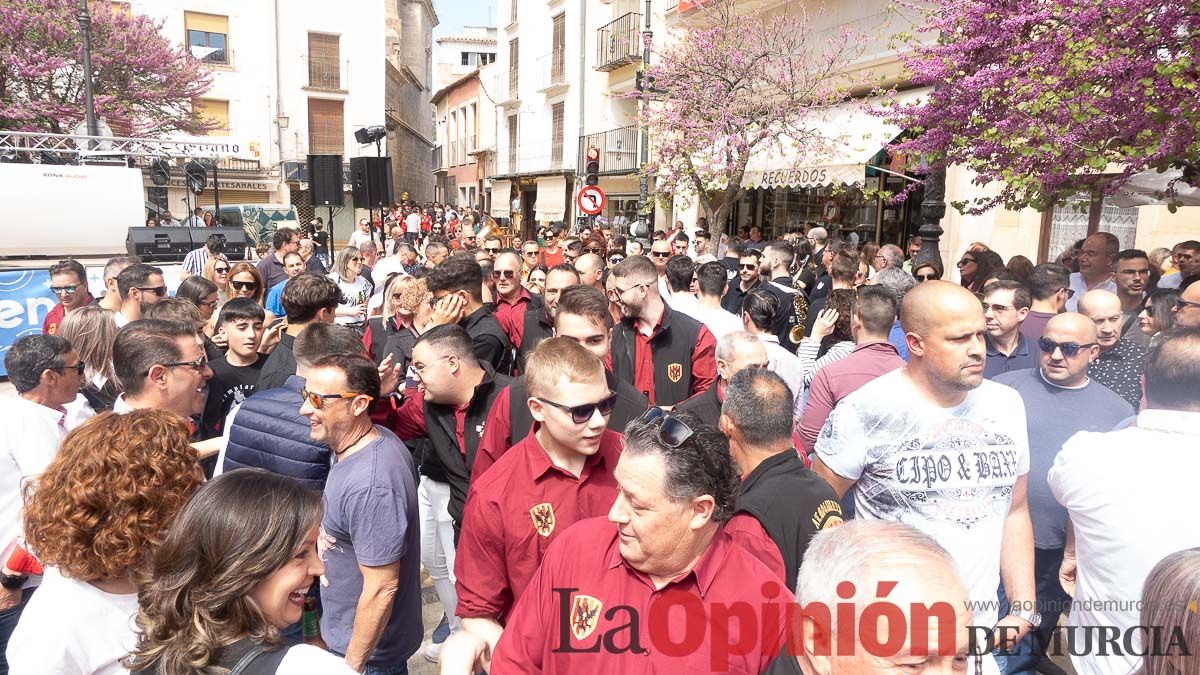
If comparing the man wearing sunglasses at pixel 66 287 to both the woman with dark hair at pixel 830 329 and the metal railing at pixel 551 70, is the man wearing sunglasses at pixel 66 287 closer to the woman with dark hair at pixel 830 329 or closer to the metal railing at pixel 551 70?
the woman with dark hair at pixel 830 329

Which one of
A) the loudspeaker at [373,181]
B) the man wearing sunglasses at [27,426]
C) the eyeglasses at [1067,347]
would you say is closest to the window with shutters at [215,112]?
the loudspeaker at [373,181]

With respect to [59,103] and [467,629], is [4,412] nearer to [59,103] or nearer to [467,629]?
[467,629]

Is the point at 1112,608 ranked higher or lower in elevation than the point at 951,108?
lower

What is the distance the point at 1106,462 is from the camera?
2766 millimetres

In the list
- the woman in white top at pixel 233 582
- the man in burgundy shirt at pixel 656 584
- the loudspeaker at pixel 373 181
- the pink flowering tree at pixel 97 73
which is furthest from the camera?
the pink flowering tree at pixel 97 73

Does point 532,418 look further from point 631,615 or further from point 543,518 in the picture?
point 631,615

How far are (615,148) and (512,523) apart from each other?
893 inches

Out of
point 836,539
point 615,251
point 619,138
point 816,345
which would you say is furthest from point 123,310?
point 619,138

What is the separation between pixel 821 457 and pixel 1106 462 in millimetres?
995

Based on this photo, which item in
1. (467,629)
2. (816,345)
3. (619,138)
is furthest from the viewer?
(619,138)

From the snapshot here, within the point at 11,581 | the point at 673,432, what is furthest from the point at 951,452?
the point at 11,581

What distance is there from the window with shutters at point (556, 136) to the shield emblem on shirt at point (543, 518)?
85.9ft

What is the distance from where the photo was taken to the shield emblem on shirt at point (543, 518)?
2574 mm

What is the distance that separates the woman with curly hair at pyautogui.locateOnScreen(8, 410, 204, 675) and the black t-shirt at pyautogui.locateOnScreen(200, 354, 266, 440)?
230 cm
